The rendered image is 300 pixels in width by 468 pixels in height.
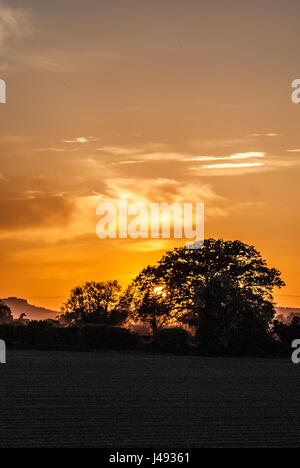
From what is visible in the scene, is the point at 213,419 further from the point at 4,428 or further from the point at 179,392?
the point at 179,392

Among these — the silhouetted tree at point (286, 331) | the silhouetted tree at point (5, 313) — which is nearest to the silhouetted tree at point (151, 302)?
the silhouetted tree at point (286, 331)

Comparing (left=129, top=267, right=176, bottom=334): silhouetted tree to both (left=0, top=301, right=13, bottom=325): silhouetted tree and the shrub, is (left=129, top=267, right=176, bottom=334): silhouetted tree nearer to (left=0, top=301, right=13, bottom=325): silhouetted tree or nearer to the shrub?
the shrub

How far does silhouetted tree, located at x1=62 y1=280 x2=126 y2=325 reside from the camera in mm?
86312

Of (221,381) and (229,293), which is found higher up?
(229,293)

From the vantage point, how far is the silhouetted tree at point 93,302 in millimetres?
86312

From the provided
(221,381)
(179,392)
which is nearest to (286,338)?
(221,381)

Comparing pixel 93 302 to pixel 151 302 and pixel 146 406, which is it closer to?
pixel 151 302

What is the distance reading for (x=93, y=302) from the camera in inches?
3553

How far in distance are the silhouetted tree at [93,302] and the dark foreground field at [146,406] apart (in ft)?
144

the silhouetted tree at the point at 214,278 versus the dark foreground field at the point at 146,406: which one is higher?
the silhouetted tree at the point at 214,278

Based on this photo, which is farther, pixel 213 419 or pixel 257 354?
pixel 257 354

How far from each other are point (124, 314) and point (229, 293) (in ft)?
87.0

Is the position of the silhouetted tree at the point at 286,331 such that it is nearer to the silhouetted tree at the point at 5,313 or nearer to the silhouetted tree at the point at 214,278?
the silhouetted tree at the point at 214,278
